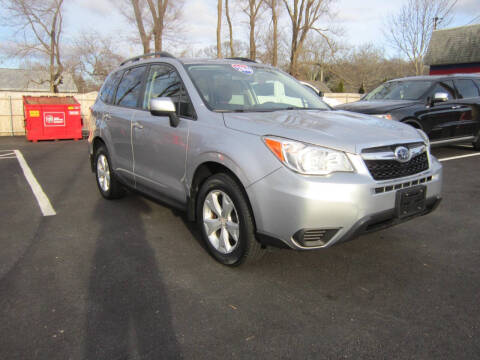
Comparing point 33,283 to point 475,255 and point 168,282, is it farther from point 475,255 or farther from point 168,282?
point 475,255

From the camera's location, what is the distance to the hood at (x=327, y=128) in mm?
2781

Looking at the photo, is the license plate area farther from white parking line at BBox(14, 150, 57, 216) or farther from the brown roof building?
the brown roof building

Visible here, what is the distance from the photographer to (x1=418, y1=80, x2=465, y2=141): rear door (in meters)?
7.76

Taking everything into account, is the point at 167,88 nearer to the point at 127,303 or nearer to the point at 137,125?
the point at 137,125

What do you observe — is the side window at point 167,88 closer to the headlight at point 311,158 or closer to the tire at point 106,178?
the headlight at point 311,158

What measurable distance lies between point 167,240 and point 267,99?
172 cm

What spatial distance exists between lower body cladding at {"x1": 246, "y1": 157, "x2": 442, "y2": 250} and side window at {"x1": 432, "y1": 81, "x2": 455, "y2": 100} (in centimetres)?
629

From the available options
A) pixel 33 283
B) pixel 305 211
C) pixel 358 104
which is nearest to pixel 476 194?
pixel 358 104

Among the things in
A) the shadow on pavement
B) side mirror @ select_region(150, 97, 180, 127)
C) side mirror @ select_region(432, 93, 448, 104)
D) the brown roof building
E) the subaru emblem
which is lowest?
the shadow on pavement

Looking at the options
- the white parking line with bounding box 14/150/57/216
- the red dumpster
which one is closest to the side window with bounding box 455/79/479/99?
the white parking line with bounding box 14/150/57/216

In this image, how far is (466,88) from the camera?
28.9ft

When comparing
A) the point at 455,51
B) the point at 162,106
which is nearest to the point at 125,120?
the point at 162,106

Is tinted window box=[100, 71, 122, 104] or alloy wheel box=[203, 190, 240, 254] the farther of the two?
tinted window box=[100, 71, 122, 104]

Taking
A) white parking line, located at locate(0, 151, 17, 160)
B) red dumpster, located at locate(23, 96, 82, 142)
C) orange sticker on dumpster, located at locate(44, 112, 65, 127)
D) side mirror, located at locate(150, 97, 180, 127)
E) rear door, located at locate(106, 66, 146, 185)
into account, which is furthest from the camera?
orange sticker on dumpster, located at locate(44, 112, 65, 127)
